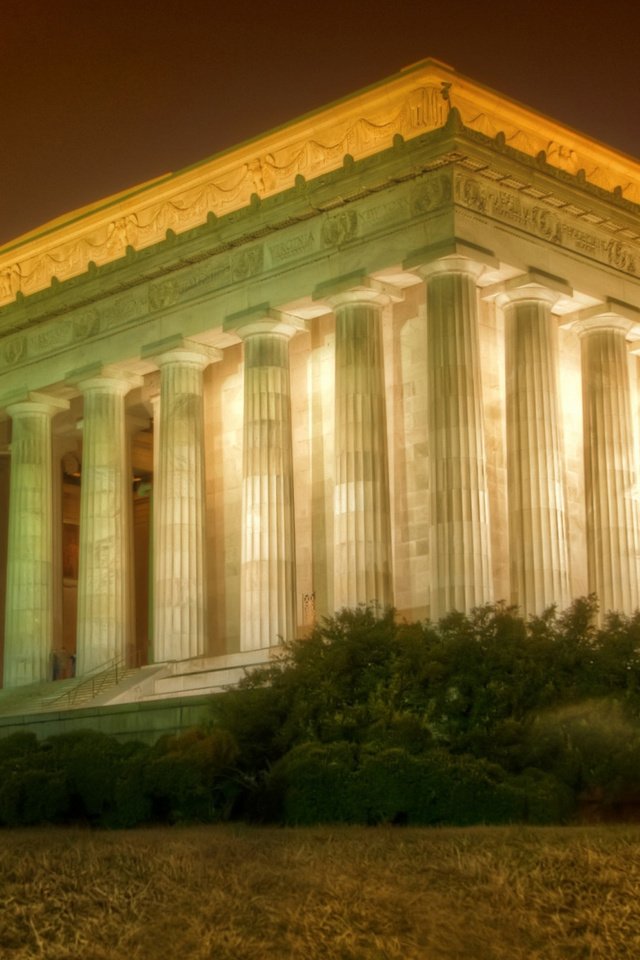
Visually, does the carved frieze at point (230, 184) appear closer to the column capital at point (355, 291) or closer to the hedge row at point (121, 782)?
the column capital at point (355, 291)

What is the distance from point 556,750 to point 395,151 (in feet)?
81.4

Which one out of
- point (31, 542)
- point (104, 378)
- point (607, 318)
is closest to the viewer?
point (607, 318)

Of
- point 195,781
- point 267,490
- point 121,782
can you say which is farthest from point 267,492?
point 195,781

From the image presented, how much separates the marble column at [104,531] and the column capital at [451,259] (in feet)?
53.4

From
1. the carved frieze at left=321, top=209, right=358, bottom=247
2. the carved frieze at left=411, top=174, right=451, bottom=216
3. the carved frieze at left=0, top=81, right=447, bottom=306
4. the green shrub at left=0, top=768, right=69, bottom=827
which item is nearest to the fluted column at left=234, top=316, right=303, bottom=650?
the carved frieze at left=0, top=81, right=447, bottom=306

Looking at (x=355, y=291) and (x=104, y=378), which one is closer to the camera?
(x=355, y=291)

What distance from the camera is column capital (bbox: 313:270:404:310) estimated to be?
54812mm

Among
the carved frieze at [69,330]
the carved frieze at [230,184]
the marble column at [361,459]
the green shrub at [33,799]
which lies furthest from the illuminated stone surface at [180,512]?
the green shrub at [33,799]

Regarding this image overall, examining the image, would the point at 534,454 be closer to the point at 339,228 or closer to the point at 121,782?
the point at 339,228

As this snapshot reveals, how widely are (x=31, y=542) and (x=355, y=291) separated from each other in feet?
66.2

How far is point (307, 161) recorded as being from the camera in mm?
58156

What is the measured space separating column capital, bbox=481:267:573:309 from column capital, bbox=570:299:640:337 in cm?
190

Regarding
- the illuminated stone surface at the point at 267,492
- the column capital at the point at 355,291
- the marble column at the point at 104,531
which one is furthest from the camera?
the marble column at the point at 104,531

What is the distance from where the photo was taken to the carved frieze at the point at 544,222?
5306cm
